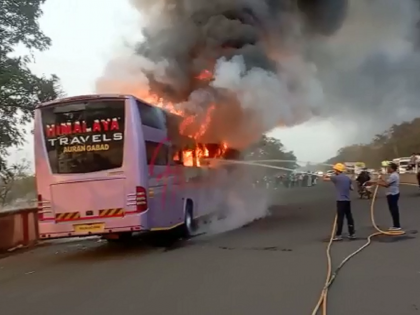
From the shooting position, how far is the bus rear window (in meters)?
12.9

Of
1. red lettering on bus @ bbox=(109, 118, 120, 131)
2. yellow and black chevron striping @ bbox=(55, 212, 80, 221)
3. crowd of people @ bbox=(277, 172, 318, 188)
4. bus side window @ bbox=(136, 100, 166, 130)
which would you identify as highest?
bus side window @ bbox=(136, 100, 166, 130)

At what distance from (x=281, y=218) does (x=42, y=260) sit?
28.1 feet

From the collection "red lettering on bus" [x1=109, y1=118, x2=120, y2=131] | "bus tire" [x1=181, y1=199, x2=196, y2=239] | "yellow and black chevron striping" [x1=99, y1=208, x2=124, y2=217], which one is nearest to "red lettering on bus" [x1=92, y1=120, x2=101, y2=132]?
"red lettering on bus" [x1=109, y1=118, x2=120, y2=131]

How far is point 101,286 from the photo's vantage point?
9.34 m

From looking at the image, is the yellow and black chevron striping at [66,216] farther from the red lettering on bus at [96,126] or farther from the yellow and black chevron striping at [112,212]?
the red lettering on bus at [96,126]

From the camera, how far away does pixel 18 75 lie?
16812 mm

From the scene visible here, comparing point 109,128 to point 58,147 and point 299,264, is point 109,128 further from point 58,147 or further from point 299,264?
point 299,264

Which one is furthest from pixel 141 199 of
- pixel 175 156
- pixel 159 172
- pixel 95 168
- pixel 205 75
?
pixel 205 75

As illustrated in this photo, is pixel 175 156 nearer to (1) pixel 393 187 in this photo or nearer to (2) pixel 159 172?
(2) pixel 159 172

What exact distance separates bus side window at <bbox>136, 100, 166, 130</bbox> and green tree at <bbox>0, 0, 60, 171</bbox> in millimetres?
4495

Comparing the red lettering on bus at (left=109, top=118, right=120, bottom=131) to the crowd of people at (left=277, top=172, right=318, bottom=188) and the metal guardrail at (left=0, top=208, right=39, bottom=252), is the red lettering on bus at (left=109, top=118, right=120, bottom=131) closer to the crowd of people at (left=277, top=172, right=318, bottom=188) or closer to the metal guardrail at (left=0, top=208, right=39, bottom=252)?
the metal guardrail at (left=0, top=208, right=39, bottom=252)

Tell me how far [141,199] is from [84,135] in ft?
5.93

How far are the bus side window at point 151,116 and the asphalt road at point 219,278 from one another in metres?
2.75

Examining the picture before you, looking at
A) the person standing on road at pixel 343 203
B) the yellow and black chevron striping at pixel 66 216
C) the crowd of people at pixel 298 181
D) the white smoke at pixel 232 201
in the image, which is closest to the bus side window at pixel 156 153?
the yellow and black chevron striping at pixel 66 216
